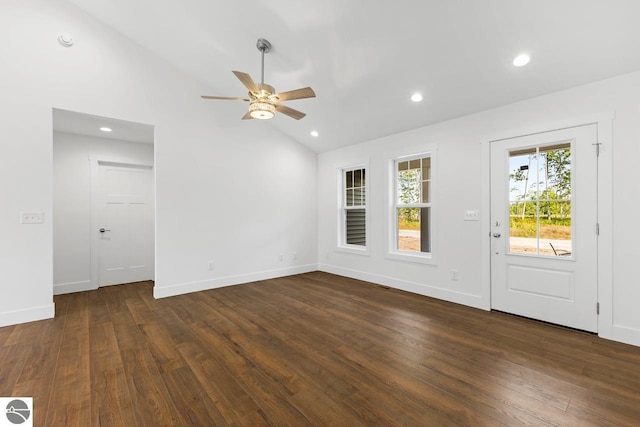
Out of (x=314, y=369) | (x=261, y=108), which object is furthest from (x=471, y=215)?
(x=261, y=108)

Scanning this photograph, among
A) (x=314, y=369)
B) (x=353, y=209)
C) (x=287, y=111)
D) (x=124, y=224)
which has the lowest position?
(x=314, y=369)

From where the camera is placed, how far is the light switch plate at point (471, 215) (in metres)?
3.72

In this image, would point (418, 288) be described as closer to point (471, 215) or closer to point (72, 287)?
point (471, 215)

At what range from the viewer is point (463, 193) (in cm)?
386

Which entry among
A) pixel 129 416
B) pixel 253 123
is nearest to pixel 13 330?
pixel 129 416

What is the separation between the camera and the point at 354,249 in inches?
215

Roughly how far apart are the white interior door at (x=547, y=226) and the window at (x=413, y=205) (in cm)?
104

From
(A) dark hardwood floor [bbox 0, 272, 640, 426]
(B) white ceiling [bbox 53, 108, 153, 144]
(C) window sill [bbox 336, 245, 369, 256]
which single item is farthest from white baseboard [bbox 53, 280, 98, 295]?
(C) window sill [bbox 336, 245, 369, 256]

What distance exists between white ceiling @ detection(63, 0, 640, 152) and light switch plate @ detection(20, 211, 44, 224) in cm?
264

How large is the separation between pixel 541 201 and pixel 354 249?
9.94 ft

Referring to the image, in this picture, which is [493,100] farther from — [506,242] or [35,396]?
[35,396]

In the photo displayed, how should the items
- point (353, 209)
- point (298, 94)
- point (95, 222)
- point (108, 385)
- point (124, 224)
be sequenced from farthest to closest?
point (353, 209)
point (124, 224)
point (95, 222)
point (298, 94)
point (108, 385)

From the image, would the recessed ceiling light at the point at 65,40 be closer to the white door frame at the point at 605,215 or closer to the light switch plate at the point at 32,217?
the light switch plate at the point at 32,217

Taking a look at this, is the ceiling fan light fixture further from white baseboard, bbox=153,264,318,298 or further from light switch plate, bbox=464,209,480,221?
white baseboard, bbox=153,264,318,298
